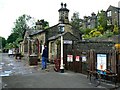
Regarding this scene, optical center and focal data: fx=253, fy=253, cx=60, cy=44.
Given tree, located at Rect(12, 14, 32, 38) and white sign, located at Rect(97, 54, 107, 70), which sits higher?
tree, located at Rect(12, 14, 32, 38)

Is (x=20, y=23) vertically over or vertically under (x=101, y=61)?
over

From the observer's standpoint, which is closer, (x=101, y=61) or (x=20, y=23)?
(x=101, y=61)

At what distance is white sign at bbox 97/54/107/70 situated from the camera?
13.4 metres

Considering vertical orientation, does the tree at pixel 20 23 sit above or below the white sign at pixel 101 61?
above

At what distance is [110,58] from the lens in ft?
43.0

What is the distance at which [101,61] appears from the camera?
13.7 m

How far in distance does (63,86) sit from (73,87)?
0.49 meters

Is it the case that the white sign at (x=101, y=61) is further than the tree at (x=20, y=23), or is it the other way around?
the tree at (x=20, y=23)

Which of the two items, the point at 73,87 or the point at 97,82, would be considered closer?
the point at 73,87

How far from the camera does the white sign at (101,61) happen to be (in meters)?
13.4

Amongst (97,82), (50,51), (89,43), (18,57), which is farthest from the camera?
(18,57)

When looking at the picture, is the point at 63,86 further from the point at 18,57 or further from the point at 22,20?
the point at 22,20

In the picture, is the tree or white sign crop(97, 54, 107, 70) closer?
white sign crop(97, 54, 107, 70)

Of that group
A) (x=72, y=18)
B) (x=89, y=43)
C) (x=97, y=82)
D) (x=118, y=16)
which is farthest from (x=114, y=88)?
(x=72, y=18)
